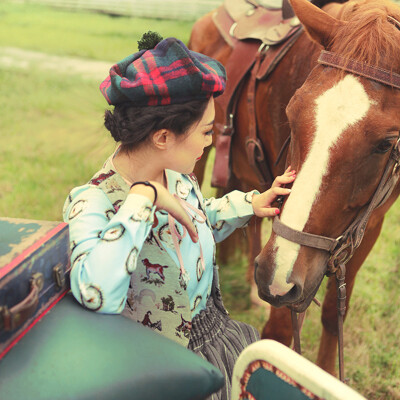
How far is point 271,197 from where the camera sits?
64.3 inches

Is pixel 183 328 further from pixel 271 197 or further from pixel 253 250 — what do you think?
pixel 253 250

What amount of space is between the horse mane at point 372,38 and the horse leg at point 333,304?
42.4 inches

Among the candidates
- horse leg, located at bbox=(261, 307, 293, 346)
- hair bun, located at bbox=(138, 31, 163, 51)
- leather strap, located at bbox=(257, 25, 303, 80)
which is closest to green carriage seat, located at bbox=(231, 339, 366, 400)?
hair bun, located at bbox=(138, 31, 163, 51)

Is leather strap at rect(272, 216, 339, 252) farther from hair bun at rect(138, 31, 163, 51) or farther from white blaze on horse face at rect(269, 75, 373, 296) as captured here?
hair bun at rect(138, 31, 163, 51)

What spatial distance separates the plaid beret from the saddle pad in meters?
0.39

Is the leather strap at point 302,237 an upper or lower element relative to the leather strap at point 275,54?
lower

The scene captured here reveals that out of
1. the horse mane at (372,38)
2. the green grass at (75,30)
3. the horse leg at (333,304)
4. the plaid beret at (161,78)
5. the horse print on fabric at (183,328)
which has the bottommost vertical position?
the green grass at (75,30)

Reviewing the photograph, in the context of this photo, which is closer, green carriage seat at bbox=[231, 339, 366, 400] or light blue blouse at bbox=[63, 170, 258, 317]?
green carriage seat at bbox=[231, 339, 366, 400]

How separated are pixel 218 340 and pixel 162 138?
631 millimetres

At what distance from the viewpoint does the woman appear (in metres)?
1.16

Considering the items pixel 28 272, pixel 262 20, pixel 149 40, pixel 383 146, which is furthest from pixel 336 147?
pixel 262 20

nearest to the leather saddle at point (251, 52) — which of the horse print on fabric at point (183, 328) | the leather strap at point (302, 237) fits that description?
the leather strap at point (302, 237)

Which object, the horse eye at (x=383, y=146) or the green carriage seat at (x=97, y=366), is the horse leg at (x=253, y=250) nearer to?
the horse eye at (x=383, y=146)

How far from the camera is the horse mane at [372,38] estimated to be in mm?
1578
